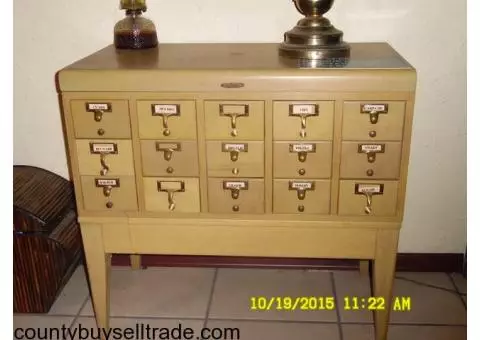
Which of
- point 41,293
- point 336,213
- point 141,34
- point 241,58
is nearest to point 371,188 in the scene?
point 336,213

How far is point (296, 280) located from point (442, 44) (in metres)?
1.00

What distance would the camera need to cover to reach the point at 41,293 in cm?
178

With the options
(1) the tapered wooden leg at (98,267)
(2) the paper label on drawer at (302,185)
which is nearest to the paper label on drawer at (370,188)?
(2) the paper label on drawer at (302,185)

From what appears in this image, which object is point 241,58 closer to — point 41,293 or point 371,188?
point 371,188

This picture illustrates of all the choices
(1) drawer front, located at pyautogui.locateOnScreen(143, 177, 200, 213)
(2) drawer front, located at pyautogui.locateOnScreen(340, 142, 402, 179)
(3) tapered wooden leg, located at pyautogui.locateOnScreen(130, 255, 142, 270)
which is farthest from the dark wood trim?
(2) drawer front, located at pyautogui.locateOnScreen(340, 142, 402, 179)

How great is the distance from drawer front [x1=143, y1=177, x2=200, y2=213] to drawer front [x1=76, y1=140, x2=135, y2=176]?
0.23 ft

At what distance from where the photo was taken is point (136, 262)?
2049 millimetres

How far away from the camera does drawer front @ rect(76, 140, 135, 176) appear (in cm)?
140

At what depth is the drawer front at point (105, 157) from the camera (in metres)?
1.40

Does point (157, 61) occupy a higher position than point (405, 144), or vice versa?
point (157, 61)

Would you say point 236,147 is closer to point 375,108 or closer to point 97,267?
point 375,108

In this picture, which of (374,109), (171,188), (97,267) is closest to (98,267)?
(97,267)

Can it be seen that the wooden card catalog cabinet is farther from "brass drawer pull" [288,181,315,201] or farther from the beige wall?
the beige wall

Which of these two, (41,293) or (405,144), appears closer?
(405,144)
